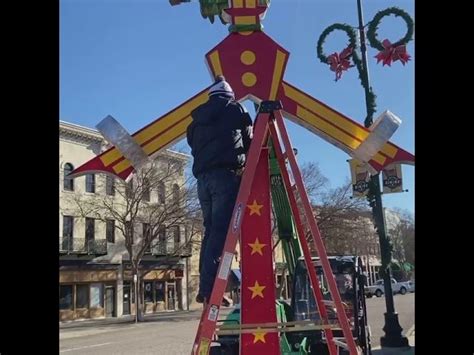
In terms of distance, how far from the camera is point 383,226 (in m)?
10.4

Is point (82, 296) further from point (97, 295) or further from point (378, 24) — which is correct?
point (378, 24)

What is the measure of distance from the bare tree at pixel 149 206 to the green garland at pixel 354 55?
46.8 ft

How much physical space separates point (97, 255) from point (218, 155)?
1085 inches

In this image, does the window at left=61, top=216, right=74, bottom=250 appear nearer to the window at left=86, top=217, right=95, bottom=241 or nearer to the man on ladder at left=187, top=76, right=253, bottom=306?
the window at left=86, top=217, right=95, bottom=241

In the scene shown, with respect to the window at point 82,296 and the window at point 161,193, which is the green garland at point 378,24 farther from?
the window at point 82,296

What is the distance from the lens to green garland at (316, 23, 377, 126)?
697 centimetres

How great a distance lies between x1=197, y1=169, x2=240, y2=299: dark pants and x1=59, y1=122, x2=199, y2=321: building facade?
69.0 feet

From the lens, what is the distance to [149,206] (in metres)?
27.1

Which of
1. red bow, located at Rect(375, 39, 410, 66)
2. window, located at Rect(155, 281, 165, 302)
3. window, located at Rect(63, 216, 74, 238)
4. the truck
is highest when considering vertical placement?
red bow, located at Rect(375, 39, 410, 66)

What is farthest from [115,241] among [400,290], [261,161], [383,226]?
[261,161]

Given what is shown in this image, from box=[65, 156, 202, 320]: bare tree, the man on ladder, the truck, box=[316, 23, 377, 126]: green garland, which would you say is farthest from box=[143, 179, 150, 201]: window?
the man on ladder

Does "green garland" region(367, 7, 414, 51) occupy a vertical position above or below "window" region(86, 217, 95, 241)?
above
